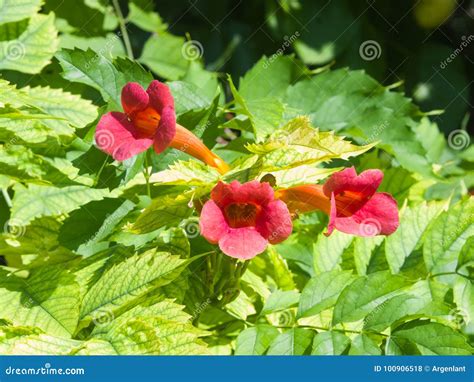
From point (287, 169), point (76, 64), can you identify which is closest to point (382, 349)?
point (287, 169)

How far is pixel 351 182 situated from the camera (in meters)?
1.36

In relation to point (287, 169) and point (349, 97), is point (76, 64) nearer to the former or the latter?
point (287, 169)

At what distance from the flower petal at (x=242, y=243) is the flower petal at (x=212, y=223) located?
0.01m

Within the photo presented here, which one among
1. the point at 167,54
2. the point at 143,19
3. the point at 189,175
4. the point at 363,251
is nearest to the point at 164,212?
the point at 189,175

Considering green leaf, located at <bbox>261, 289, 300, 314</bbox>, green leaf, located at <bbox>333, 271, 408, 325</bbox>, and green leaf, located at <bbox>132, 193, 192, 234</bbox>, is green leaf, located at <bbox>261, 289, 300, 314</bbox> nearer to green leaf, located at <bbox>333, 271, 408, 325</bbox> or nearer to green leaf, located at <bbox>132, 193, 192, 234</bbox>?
green leaf, located at <bbox>333, 271, 408, 325</bbox>

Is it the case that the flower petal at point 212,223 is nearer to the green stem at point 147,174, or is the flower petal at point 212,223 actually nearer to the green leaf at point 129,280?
the green leaf at point 129,280

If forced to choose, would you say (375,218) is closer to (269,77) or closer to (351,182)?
(351,182)

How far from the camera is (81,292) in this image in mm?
1445

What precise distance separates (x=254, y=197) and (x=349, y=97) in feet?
2.76

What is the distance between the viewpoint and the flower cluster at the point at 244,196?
130 centimetres

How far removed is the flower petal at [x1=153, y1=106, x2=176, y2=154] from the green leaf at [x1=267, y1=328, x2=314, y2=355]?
1.41ft

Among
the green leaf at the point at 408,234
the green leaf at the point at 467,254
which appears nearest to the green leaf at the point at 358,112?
the green leaf at the point at 408,234

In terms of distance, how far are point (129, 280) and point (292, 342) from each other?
1.09 feet

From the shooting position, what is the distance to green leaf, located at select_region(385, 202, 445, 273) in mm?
1656
